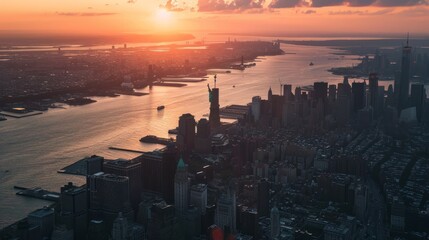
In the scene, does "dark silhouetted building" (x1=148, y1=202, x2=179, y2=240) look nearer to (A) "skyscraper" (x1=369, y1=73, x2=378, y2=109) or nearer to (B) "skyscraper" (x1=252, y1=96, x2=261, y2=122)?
(B) "skyscraper" (x1=252, y1=96, x2=261, y2=122)

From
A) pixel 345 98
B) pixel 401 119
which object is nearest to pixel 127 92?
pixel 345 98

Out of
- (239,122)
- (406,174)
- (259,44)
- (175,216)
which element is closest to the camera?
(175,216)

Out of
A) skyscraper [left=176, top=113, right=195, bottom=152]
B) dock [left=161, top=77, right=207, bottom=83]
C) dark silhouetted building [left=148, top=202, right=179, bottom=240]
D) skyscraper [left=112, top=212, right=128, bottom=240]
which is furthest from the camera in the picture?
dock [left=161, top=77, right=207, bottom=83]

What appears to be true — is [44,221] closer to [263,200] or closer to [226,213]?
[226,213]

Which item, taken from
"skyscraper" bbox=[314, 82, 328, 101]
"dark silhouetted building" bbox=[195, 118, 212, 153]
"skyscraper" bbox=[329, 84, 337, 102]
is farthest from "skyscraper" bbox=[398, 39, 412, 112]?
"dark silhouetted building" bbox=[195, 118, 212, 153]

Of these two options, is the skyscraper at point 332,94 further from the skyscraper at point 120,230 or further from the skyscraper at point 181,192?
the skyscraper at point 120,230

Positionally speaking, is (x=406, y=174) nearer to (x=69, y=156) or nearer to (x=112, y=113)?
(x=69, y=156)
